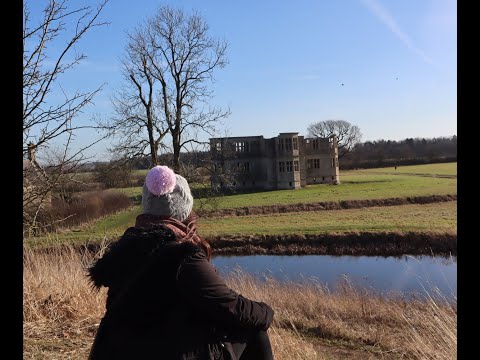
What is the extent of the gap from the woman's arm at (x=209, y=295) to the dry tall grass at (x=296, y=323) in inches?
76.8

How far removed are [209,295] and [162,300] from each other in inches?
8.4

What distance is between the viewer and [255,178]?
4938cm

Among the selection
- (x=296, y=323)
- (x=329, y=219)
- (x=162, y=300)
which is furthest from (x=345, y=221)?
(x=162, y=300)

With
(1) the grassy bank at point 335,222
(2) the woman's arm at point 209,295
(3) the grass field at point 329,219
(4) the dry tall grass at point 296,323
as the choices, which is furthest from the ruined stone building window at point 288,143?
(2) the woman's arm at point 209,295

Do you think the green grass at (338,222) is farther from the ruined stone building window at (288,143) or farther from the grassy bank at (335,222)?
the ruined stone building window at (288,143)

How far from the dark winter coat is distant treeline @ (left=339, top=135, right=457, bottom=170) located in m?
72.8

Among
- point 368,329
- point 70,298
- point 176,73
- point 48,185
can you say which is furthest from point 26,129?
point 176,73

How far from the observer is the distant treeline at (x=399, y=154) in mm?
71562

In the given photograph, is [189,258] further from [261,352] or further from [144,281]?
[261,352]

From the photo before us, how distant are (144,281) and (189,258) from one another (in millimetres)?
223

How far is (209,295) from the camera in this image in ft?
6.50

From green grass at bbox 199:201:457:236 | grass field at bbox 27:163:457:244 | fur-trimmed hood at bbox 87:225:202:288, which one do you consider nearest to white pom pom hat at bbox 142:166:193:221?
fur-trimmed hood at bbox 87:225:202:288

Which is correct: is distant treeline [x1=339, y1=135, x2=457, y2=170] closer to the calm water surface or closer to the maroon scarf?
the calm water surface

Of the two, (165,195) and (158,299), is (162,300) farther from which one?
(165,195)
